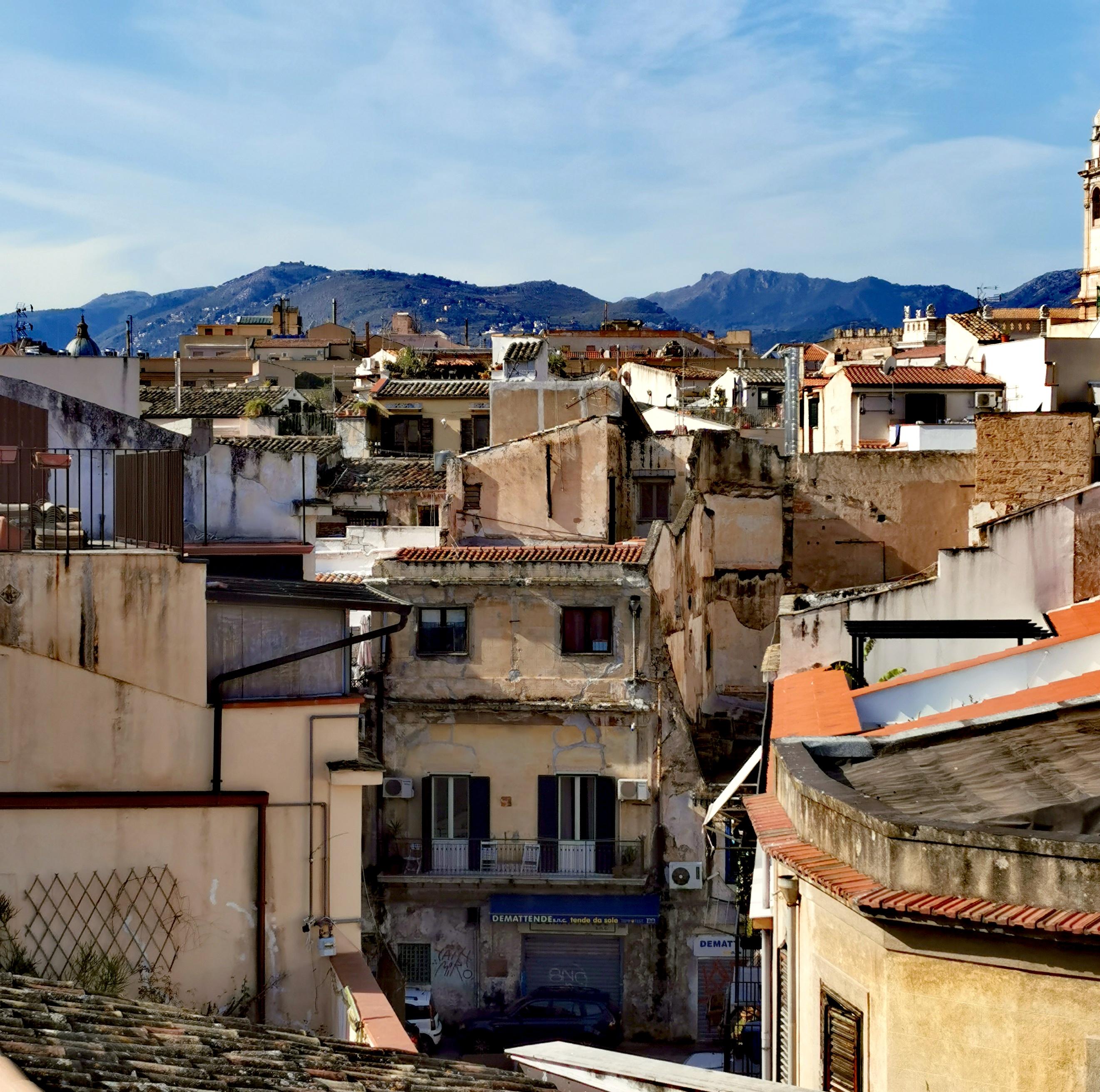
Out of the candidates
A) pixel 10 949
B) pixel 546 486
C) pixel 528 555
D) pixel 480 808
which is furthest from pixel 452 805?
pixel 10 949

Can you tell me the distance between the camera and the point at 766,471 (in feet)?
116

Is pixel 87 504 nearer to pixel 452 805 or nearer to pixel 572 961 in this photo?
pixel 452 805

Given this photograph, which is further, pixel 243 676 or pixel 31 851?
pixel 243 676

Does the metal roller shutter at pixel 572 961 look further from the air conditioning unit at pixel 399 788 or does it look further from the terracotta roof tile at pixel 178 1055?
the terracotta roof tile at pixel 178 1055

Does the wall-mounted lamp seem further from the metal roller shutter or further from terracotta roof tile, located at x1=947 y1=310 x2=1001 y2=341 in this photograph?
terracotta roof tile, located at x1=947 y1=310 x2=1001 y2=341

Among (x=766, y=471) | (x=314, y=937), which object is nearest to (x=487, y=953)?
(x=766, y=471)

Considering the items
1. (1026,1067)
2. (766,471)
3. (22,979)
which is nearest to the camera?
(1026,1067)

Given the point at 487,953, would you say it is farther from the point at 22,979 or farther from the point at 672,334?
the point at 672,334

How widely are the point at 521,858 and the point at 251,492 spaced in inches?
352

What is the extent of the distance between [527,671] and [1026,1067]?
21.4 m

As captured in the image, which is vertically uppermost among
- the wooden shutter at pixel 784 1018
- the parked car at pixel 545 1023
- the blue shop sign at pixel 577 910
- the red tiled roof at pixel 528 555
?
the red tiled roof at pixel 528 555

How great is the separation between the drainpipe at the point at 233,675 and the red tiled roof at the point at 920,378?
28.5m

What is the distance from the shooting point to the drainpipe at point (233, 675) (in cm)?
1256

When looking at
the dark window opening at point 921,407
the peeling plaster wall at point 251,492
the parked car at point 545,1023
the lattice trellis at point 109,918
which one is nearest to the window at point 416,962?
the parked car at point 545,1023
